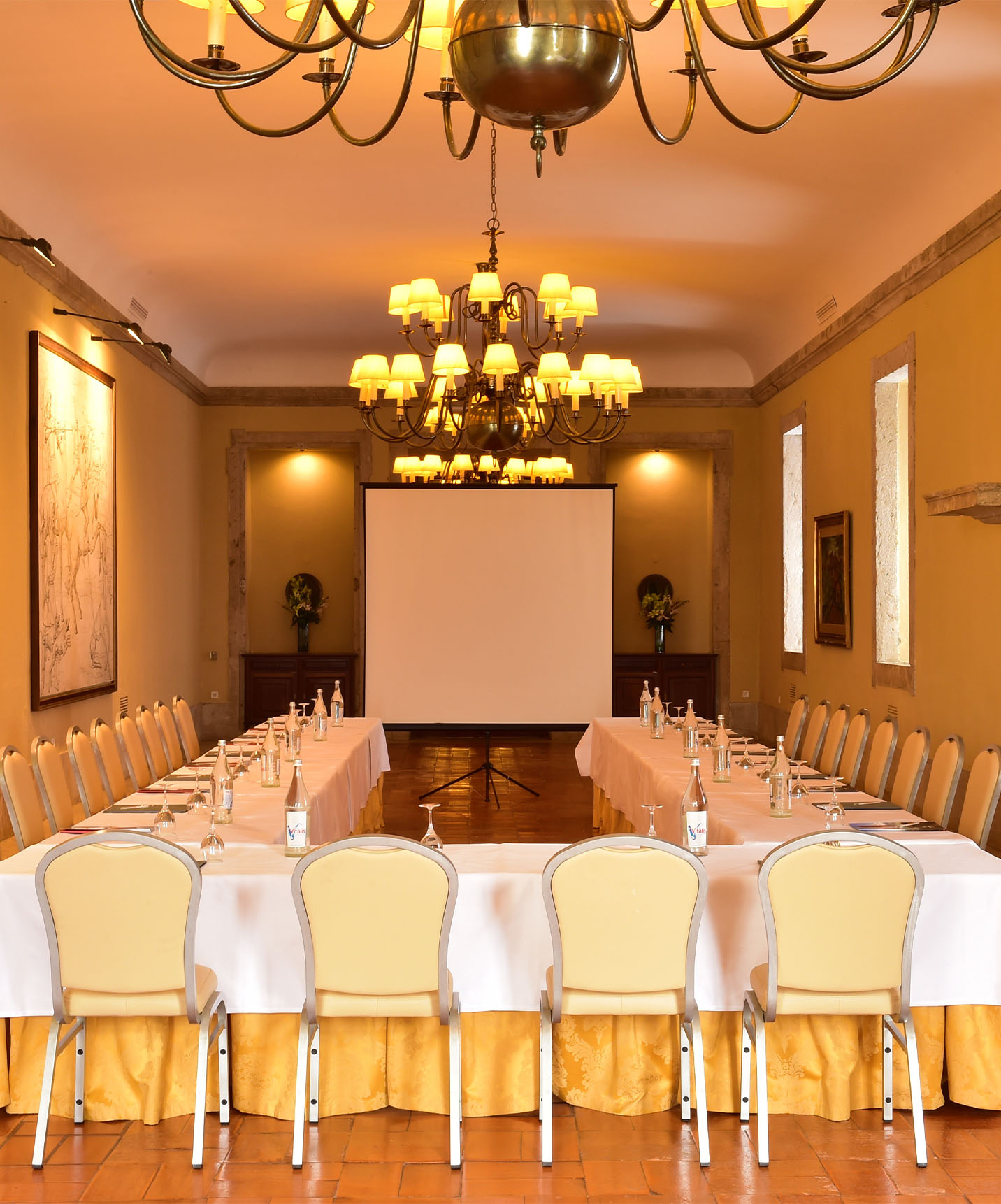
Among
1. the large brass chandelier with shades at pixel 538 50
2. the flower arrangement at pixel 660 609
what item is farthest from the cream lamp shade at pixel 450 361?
the flower arrangement at pixel 660 609

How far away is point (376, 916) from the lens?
3271 millimetres

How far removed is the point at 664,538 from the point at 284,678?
15.6 ft

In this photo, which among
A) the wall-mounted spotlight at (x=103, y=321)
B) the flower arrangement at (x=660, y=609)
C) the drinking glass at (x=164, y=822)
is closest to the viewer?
the drinking glass at (x=164, y=822)

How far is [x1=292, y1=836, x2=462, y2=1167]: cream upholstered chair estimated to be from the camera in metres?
3.25

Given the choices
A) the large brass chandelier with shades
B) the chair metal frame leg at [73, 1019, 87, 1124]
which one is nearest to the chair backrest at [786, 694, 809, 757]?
the chair metal frame leg at [73, 1019, 87, 1124]

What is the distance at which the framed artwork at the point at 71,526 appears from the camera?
741 cm

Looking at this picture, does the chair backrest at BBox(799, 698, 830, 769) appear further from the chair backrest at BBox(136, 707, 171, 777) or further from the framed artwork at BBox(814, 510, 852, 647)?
the chair backrest at BBox(136, 707, 171, 777)

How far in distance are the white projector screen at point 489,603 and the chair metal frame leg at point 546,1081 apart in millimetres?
5518

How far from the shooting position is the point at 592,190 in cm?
747

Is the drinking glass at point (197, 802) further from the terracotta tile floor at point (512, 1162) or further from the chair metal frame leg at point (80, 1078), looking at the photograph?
the terracotta tile floor at point (512, 1162)

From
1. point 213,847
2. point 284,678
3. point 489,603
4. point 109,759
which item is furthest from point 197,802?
point 284,678

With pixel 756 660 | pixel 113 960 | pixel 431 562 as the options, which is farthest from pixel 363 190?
pixel 756 660

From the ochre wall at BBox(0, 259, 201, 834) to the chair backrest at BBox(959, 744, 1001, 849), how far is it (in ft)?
16.4

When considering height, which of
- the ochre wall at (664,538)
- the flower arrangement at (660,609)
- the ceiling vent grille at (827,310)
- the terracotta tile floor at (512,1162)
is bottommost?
the terracotta tile floor at (512,1162)
